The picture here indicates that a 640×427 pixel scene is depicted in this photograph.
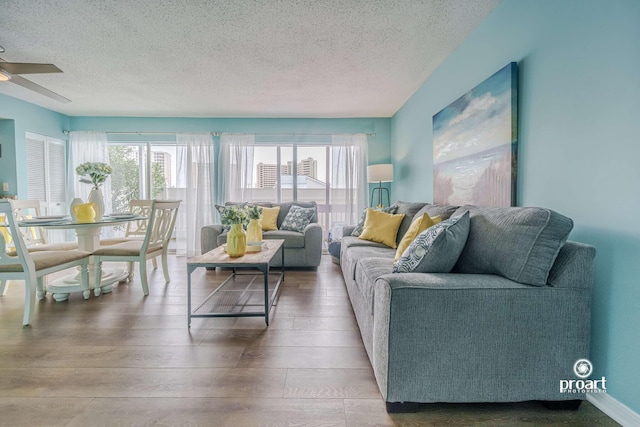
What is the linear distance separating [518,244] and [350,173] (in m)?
4.03

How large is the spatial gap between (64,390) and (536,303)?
2378mm

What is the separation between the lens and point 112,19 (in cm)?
237

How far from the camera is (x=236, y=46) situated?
2.78 metres

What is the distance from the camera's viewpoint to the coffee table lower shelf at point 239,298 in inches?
95.7

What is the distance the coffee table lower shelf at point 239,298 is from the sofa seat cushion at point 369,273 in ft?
2.32

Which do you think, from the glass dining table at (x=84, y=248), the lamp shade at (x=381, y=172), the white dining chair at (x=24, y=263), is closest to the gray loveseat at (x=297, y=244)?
the glass dining table at (x=84, y=248)

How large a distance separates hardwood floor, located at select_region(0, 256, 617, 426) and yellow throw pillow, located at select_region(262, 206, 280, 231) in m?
1.84

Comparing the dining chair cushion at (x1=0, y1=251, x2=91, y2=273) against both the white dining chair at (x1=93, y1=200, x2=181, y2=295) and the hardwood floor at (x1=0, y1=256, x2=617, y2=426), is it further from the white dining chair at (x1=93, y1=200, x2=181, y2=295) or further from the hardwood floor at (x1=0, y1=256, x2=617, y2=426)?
the hardwood floor at (x1=0, y1=256, x2=617, y2=426)

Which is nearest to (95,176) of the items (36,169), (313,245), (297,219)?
(36,169)

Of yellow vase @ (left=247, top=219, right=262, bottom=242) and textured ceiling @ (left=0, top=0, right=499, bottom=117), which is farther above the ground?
textured ceiling @ (left=0, top=0, right=499, bottom=117)

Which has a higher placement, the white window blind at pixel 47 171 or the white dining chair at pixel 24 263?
the white window blind at pixel 47 171

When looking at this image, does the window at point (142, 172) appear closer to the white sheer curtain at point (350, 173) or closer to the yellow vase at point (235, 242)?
the white sheer curtain at point (350, 173)

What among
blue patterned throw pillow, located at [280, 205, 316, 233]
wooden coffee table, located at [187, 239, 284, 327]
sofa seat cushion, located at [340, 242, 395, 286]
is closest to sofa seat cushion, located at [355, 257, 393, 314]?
sofa seat cushion, located at [340, 242, 395, 286]

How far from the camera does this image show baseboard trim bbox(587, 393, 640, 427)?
1.30 m
